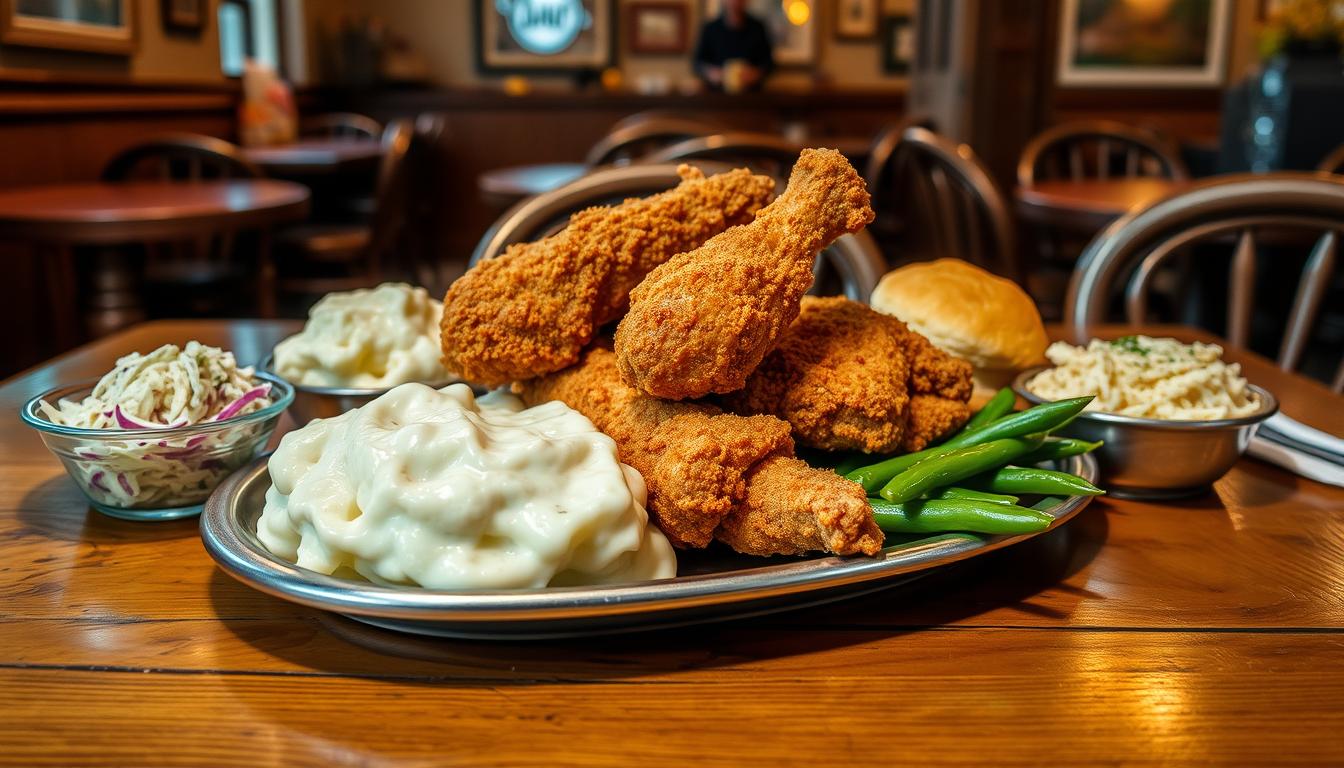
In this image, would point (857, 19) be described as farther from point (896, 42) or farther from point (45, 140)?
point (45, 140)

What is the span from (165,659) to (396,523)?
0.66 ft

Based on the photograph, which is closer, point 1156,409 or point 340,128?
point 1156,409

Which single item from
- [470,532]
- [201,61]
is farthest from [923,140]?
[201,61]

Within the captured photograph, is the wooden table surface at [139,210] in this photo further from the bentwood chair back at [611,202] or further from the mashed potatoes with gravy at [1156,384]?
the mashed potatoes with gravy at [1156,384]

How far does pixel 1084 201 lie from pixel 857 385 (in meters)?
2.94

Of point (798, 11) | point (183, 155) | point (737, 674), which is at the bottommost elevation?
point (737, 674)

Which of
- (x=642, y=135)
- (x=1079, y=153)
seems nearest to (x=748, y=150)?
(x=642, y=135)

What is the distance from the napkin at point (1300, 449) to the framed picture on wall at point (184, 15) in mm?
6087

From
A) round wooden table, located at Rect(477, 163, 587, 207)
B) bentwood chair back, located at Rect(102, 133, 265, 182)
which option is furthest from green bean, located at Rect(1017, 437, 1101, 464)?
bentwood chair back, located at Rect(102, 133, 265, 182)

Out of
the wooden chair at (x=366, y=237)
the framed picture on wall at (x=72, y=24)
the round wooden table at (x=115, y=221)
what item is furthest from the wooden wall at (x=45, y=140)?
the wooden chair at (x=366, y=237)

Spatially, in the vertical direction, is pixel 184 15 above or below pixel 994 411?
above

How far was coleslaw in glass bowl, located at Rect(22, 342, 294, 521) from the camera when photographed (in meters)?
0.92

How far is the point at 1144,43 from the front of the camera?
319 inches

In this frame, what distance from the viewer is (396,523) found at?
73cm
